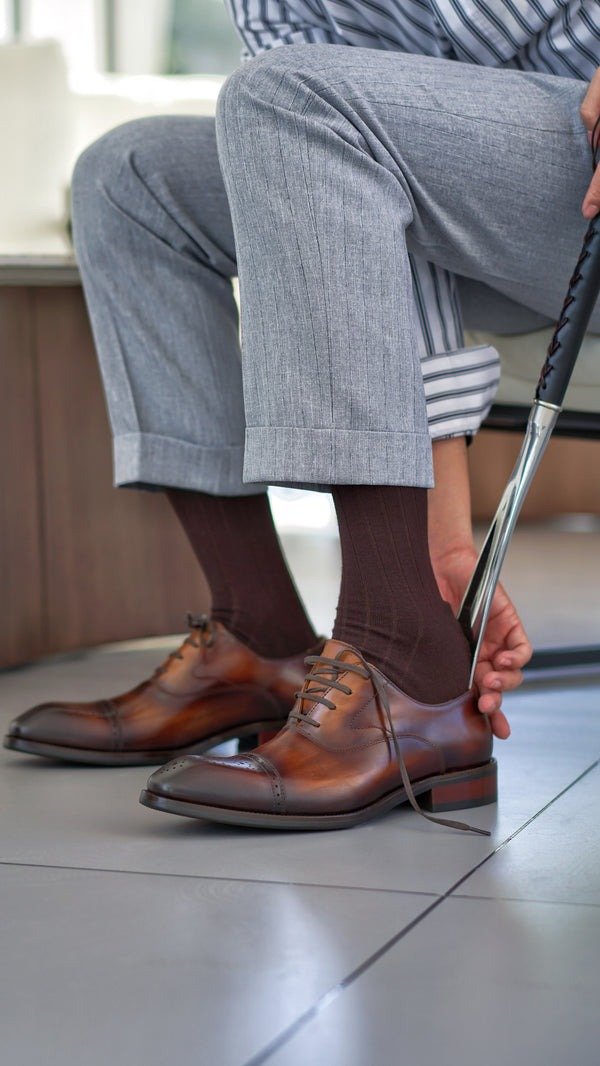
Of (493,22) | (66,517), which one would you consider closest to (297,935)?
(493,22)

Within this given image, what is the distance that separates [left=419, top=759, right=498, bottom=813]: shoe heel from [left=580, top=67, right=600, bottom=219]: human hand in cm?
38

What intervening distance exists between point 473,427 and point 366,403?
21cm

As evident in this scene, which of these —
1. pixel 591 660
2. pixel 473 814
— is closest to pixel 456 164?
pixel 473 814

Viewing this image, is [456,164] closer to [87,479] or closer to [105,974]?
[105,974]

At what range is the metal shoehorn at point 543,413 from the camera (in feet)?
2.70

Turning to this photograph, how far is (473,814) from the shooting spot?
795 mm

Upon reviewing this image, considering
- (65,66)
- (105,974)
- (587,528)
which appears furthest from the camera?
(587,528)

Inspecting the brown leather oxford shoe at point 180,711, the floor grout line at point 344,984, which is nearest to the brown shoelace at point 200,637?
the brown leather oxford shoe at point 180,711

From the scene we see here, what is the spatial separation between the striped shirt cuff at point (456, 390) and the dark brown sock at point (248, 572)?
0.58ft

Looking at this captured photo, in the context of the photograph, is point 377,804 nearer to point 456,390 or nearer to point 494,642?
point 494,642

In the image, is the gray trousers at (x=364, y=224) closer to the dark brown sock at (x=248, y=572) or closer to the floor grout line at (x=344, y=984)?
the dark brown sock at (x=248, y=572)

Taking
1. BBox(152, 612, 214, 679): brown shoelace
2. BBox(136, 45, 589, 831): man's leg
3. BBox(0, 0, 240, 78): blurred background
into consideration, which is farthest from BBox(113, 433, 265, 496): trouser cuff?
BBox(0, 0, 240, 78): blurred background

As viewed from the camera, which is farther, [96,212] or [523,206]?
[96,212]

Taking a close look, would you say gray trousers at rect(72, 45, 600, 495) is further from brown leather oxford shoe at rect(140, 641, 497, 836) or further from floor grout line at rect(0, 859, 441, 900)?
floor grout line at rect(0, 859, 441, 900)
